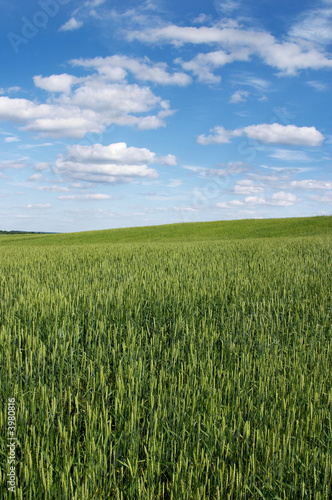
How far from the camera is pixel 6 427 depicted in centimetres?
215

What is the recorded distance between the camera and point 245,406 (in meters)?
2.47

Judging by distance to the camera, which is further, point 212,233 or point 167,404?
point 212,233

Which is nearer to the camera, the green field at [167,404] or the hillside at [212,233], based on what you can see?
the green field at [167,404]

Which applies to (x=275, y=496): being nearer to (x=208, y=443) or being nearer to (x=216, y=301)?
(x=208, y=443)

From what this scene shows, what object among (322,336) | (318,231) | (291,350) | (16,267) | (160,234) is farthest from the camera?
(160,234)

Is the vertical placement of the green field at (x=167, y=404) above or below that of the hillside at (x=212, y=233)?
below

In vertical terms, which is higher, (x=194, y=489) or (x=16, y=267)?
(x=16, y=267)

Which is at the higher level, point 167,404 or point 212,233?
point 212,233

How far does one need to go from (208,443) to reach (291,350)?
169 cm

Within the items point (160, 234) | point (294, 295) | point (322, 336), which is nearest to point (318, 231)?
point (160, 234)

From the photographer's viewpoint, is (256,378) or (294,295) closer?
(256,378)

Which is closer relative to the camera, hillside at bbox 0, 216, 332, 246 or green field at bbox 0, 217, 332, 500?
green field at bbox 0, 217, 332, 500

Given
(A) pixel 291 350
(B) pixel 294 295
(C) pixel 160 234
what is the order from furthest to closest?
1. (C) pixel 160 234
2. (B) pixel 294 295
3. (A) pixel 291 350

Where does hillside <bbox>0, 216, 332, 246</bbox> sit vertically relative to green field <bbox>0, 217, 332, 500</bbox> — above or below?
above
